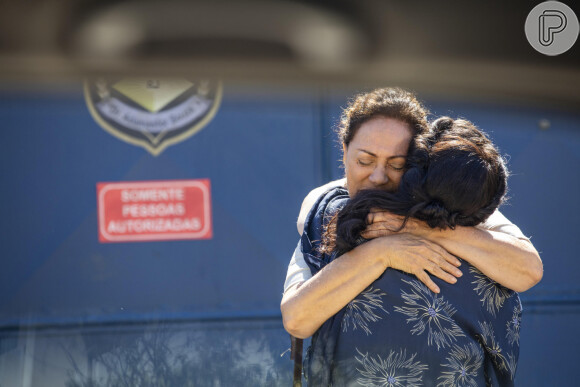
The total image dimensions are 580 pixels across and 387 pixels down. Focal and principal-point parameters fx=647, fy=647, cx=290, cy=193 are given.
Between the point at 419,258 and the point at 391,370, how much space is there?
0.26 m

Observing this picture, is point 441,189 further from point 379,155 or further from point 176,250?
point 176,250

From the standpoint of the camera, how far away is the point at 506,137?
321 centimetres

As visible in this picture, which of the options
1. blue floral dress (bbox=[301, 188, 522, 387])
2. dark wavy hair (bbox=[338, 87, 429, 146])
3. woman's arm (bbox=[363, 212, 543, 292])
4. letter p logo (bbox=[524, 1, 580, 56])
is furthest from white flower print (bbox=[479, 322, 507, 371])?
letter p logo (bbox=[524, 1, 580, 56])

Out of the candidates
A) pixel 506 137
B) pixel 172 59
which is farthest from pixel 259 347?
pixel 506 137

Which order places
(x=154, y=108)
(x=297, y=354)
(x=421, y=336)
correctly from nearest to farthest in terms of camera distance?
(x=421, y=336), (x=297, y=354), (x=154, y=108)

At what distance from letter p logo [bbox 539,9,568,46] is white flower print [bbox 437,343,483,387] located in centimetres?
176

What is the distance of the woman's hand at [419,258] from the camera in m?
1.46

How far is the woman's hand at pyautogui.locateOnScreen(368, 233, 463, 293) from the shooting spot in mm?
1460

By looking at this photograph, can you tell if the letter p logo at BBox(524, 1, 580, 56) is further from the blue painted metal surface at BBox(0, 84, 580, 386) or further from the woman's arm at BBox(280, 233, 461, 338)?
the woman's arm at BBox(280, 233, 461, 338)

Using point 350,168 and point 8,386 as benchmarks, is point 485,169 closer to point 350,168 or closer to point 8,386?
point 350,168

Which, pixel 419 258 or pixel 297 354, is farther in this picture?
pixel 297 354

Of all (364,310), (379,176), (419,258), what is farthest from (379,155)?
(364,310)

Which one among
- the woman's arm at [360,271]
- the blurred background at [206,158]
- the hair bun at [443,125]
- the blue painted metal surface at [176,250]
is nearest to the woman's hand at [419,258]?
the woman's arm at [360,271]

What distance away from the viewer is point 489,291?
4.90 feet
